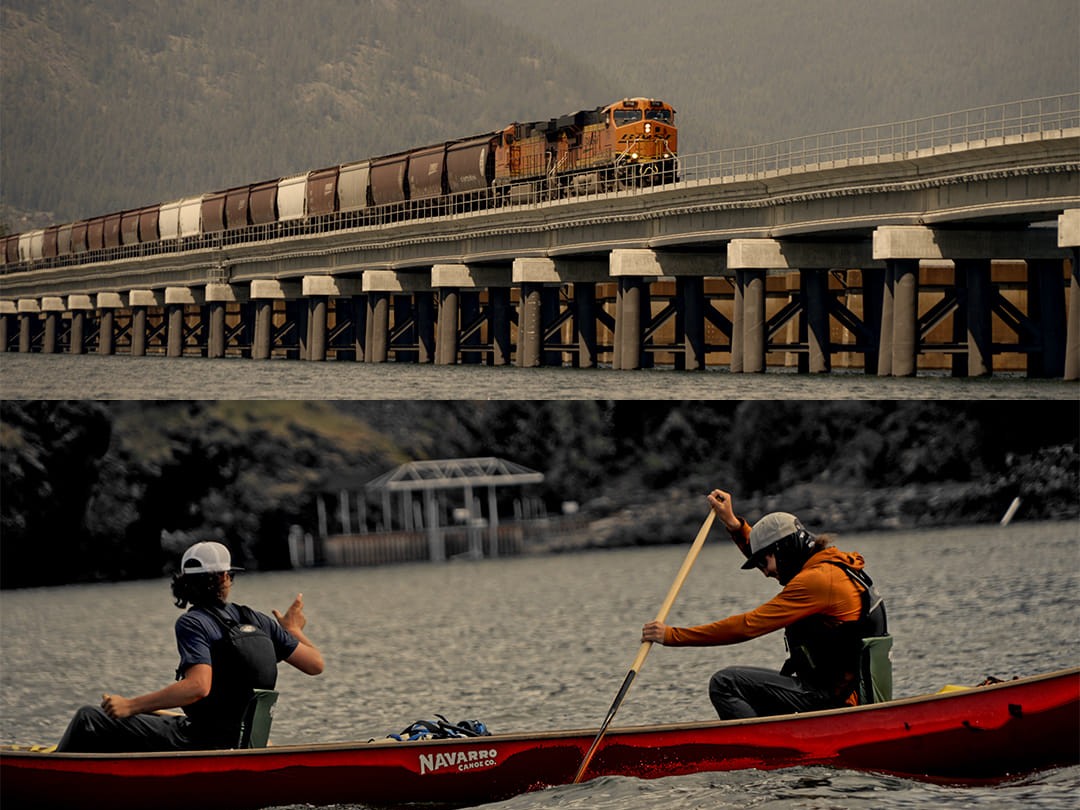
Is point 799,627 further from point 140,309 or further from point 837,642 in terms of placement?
point 140,309

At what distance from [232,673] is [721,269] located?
124 feet

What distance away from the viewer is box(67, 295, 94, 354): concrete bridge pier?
83.0m

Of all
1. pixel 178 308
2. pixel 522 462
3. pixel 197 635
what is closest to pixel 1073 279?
pixel 522 462

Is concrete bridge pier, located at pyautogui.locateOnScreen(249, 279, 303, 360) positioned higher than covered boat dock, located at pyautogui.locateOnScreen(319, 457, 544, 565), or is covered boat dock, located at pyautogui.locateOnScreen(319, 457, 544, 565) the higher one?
concrete bridge pier, located at pyautogui.locateOnScreen(249, 279, 303, 360)

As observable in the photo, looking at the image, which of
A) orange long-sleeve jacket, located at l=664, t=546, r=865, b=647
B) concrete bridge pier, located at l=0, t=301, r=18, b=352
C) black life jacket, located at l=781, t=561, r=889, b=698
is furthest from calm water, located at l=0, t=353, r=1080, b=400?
concrete bridge pier, located at l=0, t=301, r=18, b=352

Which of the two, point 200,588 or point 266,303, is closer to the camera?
point 200,588

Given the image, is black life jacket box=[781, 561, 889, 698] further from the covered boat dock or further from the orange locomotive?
the orange locomotive

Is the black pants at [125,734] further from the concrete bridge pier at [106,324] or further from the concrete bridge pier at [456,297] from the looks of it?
the concrete bridge pier at [106,324]

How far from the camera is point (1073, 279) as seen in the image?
30.9 meters

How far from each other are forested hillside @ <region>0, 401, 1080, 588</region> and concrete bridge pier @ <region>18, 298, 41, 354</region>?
48.9 m

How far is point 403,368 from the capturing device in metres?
61.2

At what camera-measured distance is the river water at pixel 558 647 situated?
10.6m

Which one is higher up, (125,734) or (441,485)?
(441,485)

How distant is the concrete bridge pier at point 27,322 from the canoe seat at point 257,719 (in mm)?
83039
